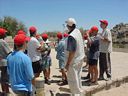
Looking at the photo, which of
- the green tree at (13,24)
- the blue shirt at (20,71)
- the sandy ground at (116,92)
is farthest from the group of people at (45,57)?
the green tree at (13,24)

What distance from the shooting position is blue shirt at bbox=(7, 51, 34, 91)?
593cm

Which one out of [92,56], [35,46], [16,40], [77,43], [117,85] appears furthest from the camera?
[117,85]

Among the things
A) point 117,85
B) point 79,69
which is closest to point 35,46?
point 79,69

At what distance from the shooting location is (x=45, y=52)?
10867mm

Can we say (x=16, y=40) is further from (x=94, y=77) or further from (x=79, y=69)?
(x=94, y=77)

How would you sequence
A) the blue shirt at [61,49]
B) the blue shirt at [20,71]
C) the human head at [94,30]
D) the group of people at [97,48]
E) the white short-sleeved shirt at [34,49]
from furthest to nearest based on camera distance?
1. the blue shirt at [61,49]
2. the group of people at [97,48]
3. the human head at [94,30]
4. the white short-sleeved shirt at [34,49]
5. the blue shirt at [20,71]

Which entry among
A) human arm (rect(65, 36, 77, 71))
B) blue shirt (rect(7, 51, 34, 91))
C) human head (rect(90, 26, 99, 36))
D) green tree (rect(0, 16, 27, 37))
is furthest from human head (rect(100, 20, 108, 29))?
green tree (rect(0, 16, 27, 37))

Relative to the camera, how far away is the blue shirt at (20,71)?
19.5 ft

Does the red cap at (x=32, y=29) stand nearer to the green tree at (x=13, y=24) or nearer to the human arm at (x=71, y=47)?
the human arm at (x=71, y=47)

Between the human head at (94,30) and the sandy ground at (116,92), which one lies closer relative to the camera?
the human head at (94,30)

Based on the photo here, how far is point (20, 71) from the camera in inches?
235

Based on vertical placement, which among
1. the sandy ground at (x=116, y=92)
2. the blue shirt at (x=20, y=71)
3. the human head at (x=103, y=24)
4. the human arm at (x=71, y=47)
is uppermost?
the human head at (x=103, y=24)

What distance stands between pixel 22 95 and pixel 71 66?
6.93 ft

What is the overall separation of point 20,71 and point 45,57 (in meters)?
4.99
